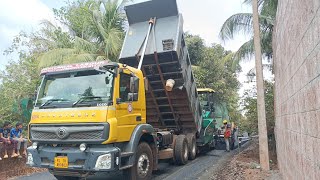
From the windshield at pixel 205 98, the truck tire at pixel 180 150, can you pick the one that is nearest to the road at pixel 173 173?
the truck tire at pixel 180 150

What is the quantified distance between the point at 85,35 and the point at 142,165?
10244 mm

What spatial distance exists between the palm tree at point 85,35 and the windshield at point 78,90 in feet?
22.4

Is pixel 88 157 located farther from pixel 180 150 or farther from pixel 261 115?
pixel 261 115

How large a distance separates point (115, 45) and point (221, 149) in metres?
6.51

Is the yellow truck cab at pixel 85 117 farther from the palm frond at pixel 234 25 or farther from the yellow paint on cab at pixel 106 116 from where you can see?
the palm frond at pixel 234 25

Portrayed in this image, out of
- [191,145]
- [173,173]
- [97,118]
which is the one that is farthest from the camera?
[191,145]

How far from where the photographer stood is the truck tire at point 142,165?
21.2ft

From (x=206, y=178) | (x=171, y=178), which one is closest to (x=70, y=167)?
(x=171, y=178)

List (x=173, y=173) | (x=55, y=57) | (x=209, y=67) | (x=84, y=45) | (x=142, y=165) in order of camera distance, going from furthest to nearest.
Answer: (x=209, y=67) < (x=84, y=45) < (x=55, y=57) < (x=173, y=173) < (x=142, y=165)

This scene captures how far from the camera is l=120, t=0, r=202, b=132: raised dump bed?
8508 millimetres

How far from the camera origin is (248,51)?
13758 mm

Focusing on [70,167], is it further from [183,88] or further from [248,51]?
[248,51]

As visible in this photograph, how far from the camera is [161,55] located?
8.48 metres

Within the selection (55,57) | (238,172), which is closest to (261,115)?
(238,172)
